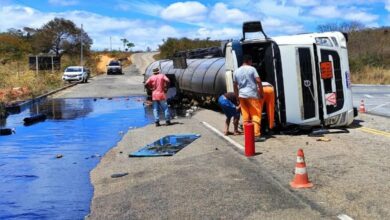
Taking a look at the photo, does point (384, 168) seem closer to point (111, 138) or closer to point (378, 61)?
point (111, 138)

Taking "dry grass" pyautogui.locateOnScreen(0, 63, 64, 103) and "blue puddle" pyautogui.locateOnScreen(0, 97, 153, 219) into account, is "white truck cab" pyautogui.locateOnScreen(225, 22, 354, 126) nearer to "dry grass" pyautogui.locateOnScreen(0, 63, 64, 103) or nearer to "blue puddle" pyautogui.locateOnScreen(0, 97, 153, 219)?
"blue puddle" pyautogui.locateOnScreen(0, 97, 153, 219)

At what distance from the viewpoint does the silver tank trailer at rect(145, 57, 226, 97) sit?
2212 cm

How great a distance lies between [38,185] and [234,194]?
12.4 ft

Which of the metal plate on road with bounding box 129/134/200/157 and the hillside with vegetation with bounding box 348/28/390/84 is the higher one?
the hillside with vegetation with bounding box 348/28/390/84

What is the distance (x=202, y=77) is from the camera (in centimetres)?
2423

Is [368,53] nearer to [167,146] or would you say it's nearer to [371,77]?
[371,77]

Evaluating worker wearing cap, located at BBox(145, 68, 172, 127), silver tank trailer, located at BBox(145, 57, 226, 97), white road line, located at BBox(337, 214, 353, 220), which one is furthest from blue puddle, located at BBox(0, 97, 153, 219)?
white road line, located at BBox(337, 214, 353, 220)

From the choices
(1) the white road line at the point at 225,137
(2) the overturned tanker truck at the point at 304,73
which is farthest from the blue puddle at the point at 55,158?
(2) the overturned tanker truck at the point at 304,73

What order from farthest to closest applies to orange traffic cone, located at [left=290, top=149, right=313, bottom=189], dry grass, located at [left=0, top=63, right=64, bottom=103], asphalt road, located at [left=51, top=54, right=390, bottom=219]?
dry grass, located at [left=0, top=63, right=64, bottom=103]
orange traffic cone, located at [left=290, top=149, right=313, bottom=189]
asphalt road, located at [left=51, top=54, right=390, bottom=219]

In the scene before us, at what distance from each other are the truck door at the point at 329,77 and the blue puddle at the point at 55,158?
5.47 metres

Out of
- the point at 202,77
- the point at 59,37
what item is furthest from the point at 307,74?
the point at 59,37

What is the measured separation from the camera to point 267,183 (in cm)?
871

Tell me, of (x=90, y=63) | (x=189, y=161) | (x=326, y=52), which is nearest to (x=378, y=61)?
(x=90, y=63)

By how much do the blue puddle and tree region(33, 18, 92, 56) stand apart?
72819 mm
